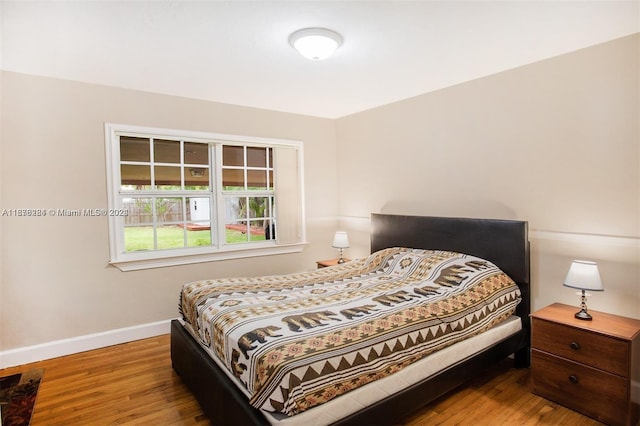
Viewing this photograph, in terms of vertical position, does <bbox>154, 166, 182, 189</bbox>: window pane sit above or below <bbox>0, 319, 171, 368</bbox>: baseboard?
above

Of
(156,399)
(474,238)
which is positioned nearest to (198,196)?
(156,399)

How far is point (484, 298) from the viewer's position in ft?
8.05

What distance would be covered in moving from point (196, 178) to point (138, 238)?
859 millimetres

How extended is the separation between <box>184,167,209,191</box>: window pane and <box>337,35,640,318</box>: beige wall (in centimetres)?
223

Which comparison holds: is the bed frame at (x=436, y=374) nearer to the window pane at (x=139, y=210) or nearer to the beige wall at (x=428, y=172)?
the beige wall at (x=428, y=172)

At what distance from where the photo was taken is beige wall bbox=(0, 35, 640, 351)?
2393 mm

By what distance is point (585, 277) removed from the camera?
2.18 metres

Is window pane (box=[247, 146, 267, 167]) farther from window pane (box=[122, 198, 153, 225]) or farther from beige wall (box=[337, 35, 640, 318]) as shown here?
beige wall (box=[337, 35, 640, 318])

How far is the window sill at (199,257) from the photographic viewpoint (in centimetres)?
335

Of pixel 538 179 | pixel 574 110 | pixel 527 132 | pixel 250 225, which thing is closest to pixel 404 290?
pixel 538 179

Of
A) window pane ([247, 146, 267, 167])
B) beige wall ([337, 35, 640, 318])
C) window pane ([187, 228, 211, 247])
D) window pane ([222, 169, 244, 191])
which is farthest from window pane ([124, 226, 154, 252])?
beige wall ([337, 35, 640, 318])

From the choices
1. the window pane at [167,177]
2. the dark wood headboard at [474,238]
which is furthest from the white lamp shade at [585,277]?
the window pane at [167,177]

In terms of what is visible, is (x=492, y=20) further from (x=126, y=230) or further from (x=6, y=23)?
(x=126, y=230)

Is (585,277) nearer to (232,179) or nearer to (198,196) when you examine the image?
(232,179)
